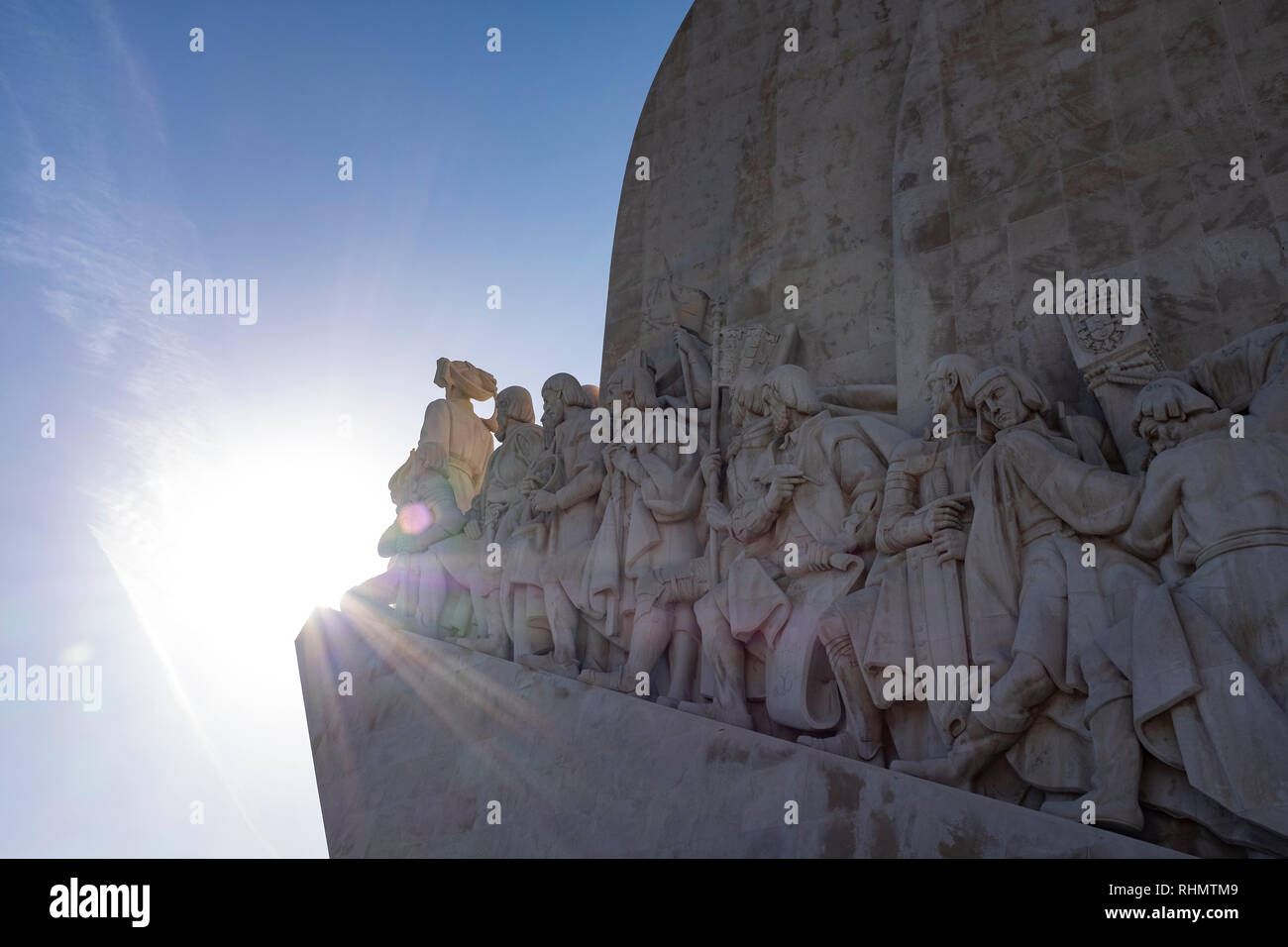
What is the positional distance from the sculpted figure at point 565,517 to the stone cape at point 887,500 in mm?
31

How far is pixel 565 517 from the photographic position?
32.4 ft

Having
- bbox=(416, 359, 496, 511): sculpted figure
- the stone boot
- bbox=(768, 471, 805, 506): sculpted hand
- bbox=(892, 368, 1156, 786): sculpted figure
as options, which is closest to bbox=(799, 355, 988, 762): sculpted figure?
bbox=(892, 368, 1156, 786): sculpted figure

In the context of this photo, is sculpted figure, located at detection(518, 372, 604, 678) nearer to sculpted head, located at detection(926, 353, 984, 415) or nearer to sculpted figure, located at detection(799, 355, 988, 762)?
sculpted figure, located at detection(799, 355, 988, 762)

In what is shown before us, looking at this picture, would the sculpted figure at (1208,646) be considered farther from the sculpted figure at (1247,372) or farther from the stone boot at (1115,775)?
the sculpted figure at (1247,372)

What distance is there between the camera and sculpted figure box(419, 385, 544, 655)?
405 inches

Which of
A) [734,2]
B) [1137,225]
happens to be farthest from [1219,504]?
[734,2]

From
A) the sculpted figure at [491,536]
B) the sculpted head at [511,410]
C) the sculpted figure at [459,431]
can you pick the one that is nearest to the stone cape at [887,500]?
the sculpted figure at [491,536]

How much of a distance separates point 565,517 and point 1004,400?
12.3ft

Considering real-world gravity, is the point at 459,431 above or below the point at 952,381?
above

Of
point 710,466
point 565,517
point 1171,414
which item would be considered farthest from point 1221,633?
point 565,517

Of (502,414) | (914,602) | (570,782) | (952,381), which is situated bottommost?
(570,782)

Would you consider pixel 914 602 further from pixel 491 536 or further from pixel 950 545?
pixel 491 536

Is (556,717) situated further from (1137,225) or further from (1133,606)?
(1137,225)

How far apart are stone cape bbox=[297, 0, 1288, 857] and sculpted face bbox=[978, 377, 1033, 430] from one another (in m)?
0.02
